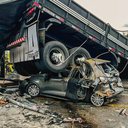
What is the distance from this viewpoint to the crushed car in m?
8.13

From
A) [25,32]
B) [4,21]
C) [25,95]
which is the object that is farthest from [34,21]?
[25,95]

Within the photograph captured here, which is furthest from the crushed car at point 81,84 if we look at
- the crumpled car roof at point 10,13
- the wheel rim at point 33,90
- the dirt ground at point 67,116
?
the crumpled car roof at point 10,13

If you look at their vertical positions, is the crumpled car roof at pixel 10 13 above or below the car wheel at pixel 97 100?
above

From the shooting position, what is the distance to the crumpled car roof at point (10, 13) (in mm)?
8195

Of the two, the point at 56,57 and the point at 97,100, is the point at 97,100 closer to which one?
the point at 97,100

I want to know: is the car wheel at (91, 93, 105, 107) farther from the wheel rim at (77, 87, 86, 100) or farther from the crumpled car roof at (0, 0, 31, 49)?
the crumpled car roof at (0, 0, 31, 49)

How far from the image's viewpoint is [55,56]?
8.92 metres

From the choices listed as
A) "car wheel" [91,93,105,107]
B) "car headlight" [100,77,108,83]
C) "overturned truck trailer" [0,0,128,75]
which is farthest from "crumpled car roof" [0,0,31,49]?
"car wheel" [91,93,105,107]

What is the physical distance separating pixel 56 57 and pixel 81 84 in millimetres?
1317

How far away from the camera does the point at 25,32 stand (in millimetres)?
9031

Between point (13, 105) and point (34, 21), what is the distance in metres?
2.85

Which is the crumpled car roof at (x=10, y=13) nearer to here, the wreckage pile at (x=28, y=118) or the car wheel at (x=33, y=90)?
the car wheel at (x=33, y=90)

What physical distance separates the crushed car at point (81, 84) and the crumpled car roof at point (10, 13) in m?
2.24

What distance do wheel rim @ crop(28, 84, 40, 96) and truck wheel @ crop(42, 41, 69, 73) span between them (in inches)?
33.4
